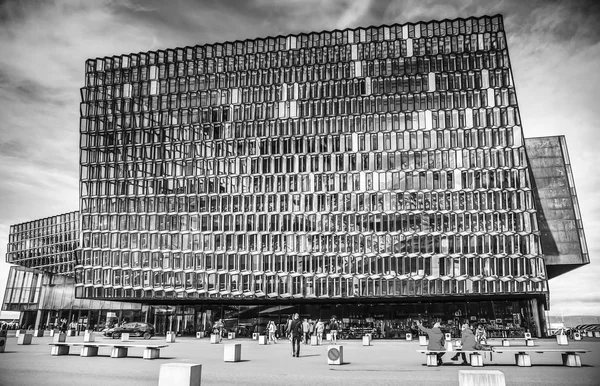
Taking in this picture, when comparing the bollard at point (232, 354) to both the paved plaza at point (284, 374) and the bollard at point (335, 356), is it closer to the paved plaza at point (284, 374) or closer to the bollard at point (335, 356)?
the paved plaza at point (284, 374)

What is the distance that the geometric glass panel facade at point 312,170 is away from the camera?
198ft

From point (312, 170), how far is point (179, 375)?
5645cm

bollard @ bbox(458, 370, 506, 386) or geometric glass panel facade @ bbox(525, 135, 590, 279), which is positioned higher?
geometric glass panel facade @ bbox(525, 135, 590, 279)

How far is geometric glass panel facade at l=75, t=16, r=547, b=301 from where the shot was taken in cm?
6038

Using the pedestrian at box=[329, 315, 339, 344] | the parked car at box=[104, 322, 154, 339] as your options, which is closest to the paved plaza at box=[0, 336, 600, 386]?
the pedestrian at box=[329, 315, 339, 344]

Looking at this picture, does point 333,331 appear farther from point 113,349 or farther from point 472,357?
point 472,357

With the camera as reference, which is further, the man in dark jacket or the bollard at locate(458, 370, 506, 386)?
the man in dark jacket

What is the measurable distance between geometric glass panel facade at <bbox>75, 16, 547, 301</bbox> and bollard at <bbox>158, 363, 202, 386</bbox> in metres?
52.2

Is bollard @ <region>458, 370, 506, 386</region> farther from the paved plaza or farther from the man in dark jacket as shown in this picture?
the man in dark jacket

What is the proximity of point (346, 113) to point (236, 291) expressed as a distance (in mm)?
24887

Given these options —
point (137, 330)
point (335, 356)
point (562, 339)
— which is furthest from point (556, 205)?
point (335, 356)

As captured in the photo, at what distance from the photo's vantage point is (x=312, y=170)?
6544 cm

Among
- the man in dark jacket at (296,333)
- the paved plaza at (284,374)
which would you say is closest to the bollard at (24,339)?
the paved plaza at (284,374)

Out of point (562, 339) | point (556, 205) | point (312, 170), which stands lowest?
point (562, 339)
